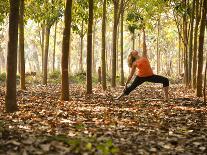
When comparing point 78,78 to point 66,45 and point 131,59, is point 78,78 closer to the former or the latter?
point 131,59

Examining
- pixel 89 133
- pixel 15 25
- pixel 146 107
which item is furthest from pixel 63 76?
pixel 89 133

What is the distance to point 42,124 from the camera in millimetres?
7902

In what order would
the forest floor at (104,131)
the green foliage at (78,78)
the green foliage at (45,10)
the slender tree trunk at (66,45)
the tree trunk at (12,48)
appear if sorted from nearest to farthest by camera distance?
the forest floor at (104,131), the tree trunk at (12,48), the slender tree trunk at (66,45), the green foliage at (45,10), the green foliage at (78,78)

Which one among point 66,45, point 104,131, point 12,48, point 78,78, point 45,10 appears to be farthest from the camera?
point 78,78

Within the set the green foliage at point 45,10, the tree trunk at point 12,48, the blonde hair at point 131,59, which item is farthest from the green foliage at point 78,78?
the tree trunk at point 12,48

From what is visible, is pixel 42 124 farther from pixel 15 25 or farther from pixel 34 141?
pixel 15 25

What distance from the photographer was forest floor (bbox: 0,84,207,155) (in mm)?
5902

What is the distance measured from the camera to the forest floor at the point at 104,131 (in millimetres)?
5902

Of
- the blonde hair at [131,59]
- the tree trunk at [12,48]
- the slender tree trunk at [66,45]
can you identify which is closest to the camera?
the tree trunk at [12,48]

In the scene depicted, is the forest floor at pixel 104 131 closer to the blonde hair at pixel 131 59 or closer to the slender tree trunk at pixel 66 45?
the slender tree trunk at pixel 66 45

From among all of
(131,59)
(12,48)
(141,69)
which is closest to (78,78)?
(131,59)

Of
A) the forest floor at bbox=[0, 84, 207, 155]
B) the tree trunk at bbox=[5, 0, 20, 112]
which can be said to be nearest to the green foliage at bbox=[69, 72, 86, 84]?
the forest floor at bbox=[0, 84, 207, 155]

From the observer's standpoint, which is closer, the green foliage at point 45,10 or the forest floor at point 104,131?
the forest floor at point 104,131

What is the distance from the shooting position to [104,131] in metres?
7.25
